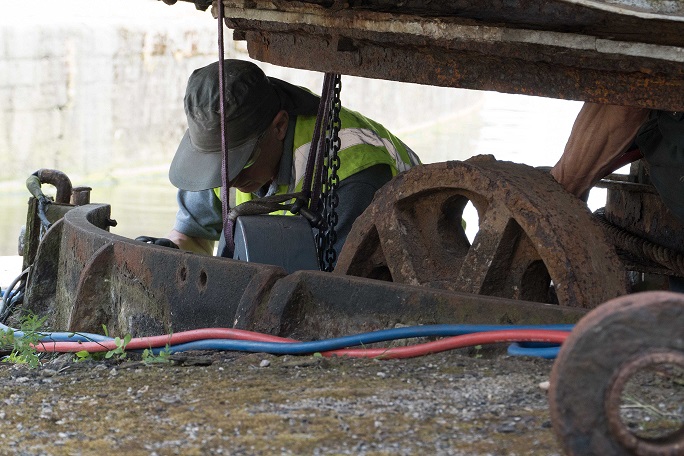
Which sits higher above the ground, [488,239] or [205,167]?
[205,167]

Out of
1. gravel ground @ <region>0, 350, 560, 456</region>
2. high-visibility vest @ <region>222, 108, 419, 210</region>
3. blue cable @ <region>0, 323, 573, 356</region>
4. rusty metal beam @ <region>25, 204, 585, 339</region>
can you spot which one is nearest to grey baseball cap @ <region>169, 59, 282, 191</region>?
high-visibility vest @ <region>222, 108, 419, 210</region>

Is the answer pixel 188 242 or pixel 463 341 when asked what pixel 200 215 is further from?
pixel 463 341

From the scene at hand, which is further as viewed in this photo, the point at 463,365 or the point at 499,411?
the point at 463,365

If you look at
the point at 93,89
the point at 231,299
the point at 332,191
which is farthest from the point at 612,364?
the point at 93,89

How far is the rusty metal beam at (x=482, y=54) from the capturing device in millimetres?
2479

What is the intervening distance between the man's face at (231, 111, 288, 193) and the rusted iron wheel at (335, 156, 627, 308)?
3.27 feet

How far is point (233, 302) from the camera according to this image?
120 inches

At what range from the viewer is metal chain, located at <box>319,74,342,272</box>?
11.7 feet

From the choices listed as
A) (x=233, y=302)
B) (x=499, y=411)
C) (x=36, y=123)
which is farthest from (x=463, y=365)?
(x=36, y=123)

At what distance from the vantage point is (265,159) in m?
4.33

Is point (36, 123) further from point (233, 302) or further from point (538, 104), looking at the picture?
point (538, 104)

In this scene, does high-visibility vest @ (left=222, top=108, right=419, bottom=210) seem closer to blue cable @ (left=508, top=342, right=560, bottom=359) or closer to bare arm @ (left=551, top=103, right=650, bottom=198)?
bare arm @ (left=551, top=103, right=650, bottom=198)

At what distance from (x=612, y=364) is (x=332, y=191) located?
223cm

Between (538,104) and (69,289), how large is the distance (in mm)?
21565
